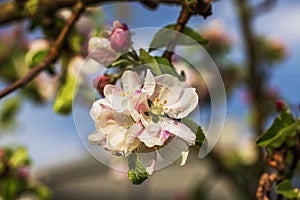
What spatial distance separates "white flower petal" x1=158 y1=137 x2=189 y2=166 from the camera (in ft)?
2.19

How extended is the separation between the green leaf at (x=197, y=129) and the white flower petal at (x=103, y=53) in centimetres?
16

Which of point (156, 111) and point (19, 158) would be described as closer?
point (156, 111)

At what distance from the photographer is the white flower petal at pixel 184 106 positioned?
68cm

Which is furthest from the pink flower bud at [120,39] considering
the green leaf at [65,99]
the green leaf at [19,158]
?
the green leaf at [19,158]

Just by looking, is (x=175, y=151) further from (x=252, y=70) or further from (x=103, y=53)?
(x=252, y=70)

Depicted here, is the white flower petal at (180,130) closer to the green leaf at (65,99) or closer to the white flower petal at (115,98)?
the white flower petal at (115,98)

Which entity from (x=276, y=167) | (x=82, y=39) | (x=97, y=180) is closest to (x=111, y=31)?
(x=276, y=167)

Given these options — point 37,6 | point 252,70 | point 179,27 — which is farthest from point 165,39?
point 252,70

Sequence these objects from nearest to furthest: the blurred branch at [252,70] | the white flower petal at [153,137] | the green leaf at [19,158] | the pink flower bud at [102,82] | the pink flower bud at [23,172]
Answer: the white flower petal at [153,137]
the pink flower bud at [102,82]
the green leaf at [19,158]
the pink flower bud at [23,172]
the blurred branch at [252,70]

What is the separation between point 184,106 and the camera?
680 millimetres

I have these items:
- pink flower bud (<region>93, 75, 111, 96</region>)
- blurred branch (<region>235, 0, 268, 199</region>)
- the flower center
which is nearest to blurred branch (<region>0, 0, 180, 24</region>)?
pink flower bud (<region>93, 75, 111, 96</region>)

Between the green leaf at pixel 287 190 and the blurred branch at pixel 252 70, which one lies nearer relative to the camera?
the green leaf at pixel 287 190

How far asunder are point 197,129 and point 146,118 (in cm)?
6

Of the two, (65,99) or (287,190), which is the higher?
(287,190)
